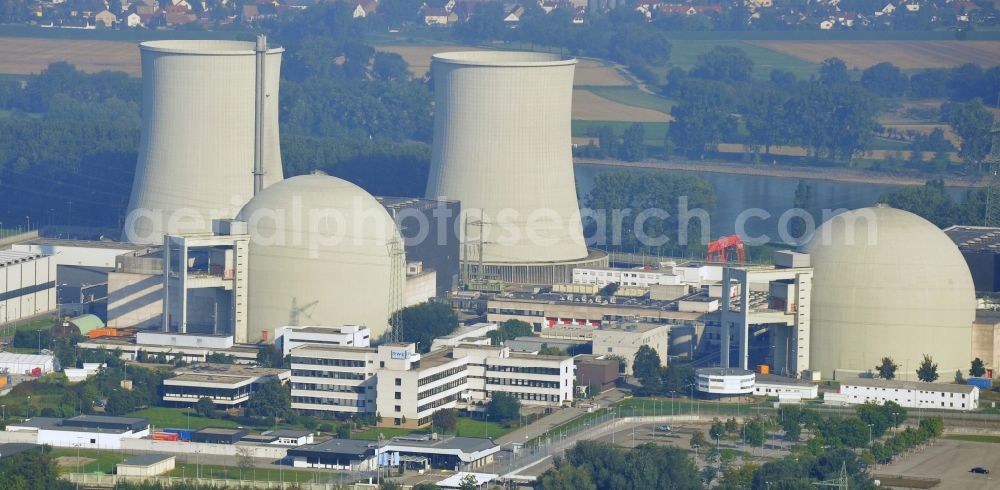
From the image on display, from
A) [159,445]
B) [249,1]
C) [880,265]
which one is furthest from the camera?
[249,1]

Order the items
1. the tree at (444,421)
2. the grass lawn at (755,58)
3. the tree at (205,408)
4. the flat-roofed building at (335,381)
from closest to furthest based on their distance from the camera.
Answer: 1. the tree at (444,421)
2. the tree at (205,408)
3. the flat-roofed building at (335,381)
4. the grass lawn at (755,58)

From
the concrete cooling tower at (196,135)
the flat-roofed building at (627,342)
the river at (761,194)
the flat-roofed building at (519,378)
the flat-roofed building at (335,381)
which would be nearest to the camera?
the flat-roofed building at (335,381)

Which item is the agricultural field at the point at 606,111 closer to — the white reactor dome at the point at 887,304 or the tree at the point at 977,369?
the white reactor dome at the point at 887,304

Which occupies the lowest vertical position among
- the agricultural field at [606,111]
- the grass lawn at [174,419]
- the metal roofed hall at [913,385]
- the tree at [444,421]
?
the grass lawn at [174,419]

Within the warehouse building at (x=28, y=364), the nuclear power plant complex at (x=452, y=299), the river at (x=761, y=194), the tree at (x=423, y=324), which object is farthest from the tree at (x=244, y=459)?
the river at (x=761, y=194)

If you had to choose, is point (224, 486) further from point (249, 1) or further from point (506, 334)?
point (249, 1)

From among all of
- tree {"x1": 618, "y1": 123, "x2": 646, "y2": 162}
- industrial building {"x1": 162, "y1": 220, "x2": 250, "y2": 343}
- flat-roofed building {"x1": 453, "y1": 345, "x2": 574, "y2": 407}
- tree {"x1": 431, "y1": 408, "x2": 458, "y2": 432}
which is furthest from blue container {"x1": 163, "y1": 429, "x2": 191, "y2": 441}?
tree {"x1": 618, "y1": 123, "x2": 646, "y2": 162}

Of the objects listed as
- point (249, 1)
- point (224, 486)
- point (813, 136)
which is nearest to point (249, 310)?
point (224, 486)

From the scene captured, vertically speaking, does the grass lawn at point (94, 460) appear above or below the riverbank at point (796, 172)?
below
